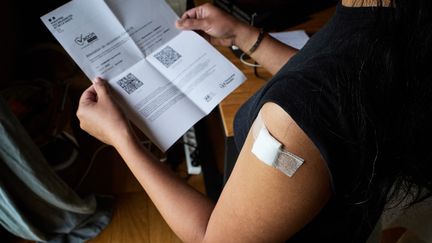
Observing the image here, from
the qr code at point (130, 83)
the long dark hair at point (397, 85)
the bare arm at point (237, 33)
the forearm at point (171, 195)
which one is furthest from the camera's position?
the bare arm at point (237, 33)

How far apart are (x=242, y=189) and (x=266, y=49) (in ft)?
1.47

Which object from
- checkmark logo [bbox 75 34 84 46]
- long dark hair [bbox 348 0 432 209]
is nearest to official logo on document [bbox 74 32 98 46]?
checkmark logo [bbox 75 34 84 46]

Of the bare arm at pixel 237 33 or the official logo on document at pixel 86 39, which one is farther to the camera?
the bare arm at pixel 237 33

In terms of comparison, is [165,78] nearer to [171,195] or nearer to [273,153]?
[171,195]

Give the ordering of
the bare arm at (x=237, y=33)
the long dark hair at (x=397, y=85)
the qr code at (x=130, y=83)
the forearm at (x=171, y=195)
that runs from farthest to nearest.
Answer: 1. the bare arm at (x=237, y=33)
2. the qr code at (x=130, y=83)
3. the forearm at (x=171, y=195)
4. the long dark hair at (x=397, y=85)

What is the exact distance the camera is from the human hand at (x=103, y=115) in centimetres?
62

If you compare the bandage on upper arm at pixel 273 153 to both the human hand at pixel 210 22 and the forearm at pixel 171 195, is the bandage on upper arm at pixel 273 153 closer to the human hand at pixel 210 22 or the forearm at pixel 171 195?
the forearm at pixel 171 195

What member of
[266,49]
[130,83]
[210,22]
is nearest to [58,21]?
[130,83]

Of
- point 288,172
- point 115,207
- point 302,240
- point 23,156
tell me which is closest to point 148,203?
point 115,207

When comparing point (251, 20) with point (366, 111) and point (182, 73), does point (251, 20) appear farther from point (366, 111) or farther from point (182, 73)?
point (366, 111)

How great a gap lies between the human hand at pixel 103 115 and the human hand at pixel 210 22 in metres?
0.24

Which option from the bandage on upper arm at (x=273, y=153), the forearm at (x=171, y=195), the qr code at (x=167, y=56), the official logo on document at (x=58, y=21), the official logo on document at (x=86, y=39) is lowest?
the forearm at (x=171, y=195)

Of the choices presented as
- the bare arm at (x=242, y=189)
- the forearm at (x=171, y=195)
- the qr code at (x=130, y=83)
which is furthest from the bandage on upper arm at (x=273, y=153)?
the qr code at (x=130, y=83)

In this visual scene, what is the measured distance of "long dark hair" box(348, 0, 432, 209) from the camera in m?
0.32
